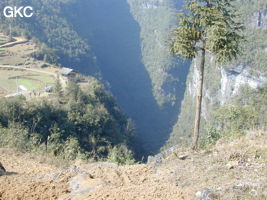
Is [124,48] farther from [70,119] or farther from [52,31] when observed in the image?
[70,119]

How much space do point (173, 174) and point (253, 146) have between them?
8.28 feet

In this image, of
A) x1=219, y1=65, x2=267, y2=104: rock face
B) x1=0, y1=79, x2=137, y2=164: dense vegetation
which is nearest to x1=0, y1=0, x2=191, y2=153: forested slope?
x1=219, y1=65, x2=267, y2=104: rock face

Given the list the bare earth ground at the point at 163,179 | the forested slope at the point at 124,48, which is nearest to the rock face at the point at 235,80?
the forested slope at the point at 124,48

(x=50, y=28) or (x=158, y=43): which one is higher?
(x=50, y=28)

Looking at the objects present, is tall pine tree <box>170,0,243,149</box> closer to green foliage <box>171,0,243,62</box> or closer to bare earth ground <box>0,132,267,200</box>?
green foliage <box>171,0,243,62</box>

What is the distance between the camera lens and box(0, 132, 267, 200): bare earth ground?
5.84 m

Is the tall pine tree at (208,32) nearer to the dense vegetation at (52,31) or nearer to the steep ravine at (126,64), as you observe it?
the steep ravine at (126,64)

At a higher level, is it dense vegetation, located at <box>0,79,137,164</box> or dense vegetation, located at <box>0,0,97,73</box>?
dense vegetation, located at <box>0,0,97,73</box>

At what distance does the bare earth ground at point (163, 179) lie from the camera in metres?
5.84

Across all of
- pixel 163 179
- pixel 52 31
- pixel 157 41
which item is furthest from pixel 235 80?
pixel 163 179

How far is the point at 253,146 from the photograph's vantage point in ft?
27.7

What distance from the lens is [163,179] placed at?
23.0 feet

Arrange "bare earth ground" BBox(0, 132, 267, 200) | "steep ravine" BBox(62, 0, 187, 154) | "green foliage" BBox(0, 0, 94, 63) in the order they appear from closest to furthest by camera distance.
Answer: "bare earth ground" BBox(0, 132, 267, 200), "green foliage" BBox(0, 0, 94, 63), "steep ravine" BBox(62, 0, 187, 154)

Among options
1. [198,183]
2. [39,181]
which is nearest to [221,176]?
[198,183]
